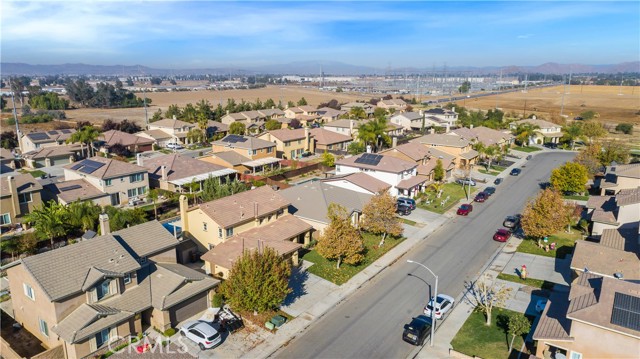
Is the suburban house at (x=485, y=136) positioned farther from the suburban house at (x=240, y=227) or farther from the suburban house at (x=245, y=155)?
the suburban house at (x=240, y=227)

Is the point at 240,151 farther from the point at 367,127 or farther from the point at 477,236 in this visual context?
the point at 477,236

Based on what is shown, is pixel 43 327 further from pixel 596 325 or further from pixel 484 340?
pixel 596 325

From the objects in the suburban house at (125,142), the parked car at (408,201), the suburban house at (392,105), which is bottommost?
the parked car at (408,201)

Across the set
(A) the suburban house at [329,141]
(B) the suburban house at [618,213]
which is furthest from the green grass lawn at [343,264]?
(A) the suburban house at [329,141]

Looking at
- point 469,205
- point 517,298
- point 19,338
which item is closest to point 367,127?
point 469,205

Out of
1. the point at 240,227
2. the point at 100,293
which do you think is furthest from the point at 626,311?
the point at 100,293
